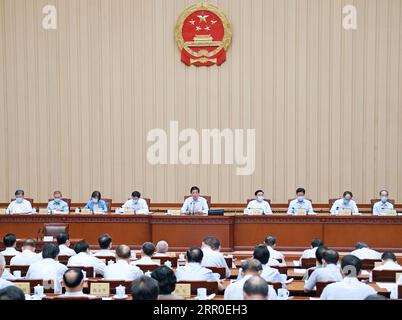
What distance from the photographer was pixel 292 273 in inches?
282

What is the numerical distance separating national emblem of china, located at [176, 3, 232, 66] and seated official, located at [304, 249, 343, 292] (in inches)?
316

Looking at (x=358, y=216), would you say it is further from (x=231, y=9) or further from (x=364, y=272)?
(x=231, y=9)

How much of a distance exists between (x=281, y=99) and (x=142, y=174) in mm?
3550

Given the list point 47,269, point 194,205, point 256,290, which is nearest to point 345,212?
point 194,205

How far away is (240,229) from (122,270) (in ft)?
14.3

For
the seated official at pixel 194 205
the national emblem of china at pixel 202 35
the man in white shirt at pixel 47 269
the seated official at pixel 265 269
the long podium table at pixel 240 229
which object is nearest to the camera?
the seated official at pixel 265 269

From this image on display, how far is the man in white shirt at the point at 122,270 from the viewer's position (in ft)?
20.8

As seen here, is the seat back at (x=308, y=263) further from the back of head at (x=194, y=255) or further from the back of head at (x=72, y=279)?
the back of head at (x=72, y=279)

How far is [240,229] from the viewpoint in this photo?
1044 cm

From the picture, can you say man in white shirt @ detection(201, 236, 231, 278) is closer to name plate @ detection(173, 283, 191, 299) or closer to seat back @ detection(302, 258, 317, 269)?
seat back @ detection(302, 258, 317, 269)

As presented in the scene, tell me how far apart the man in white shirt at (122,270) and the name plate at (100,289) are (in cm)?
57

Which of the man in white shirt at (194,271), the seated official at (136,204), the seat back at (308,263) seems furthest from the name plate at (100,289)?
the seated official at (136,204)

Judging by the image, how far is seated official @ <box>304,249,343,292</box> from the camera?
19.7 feet
